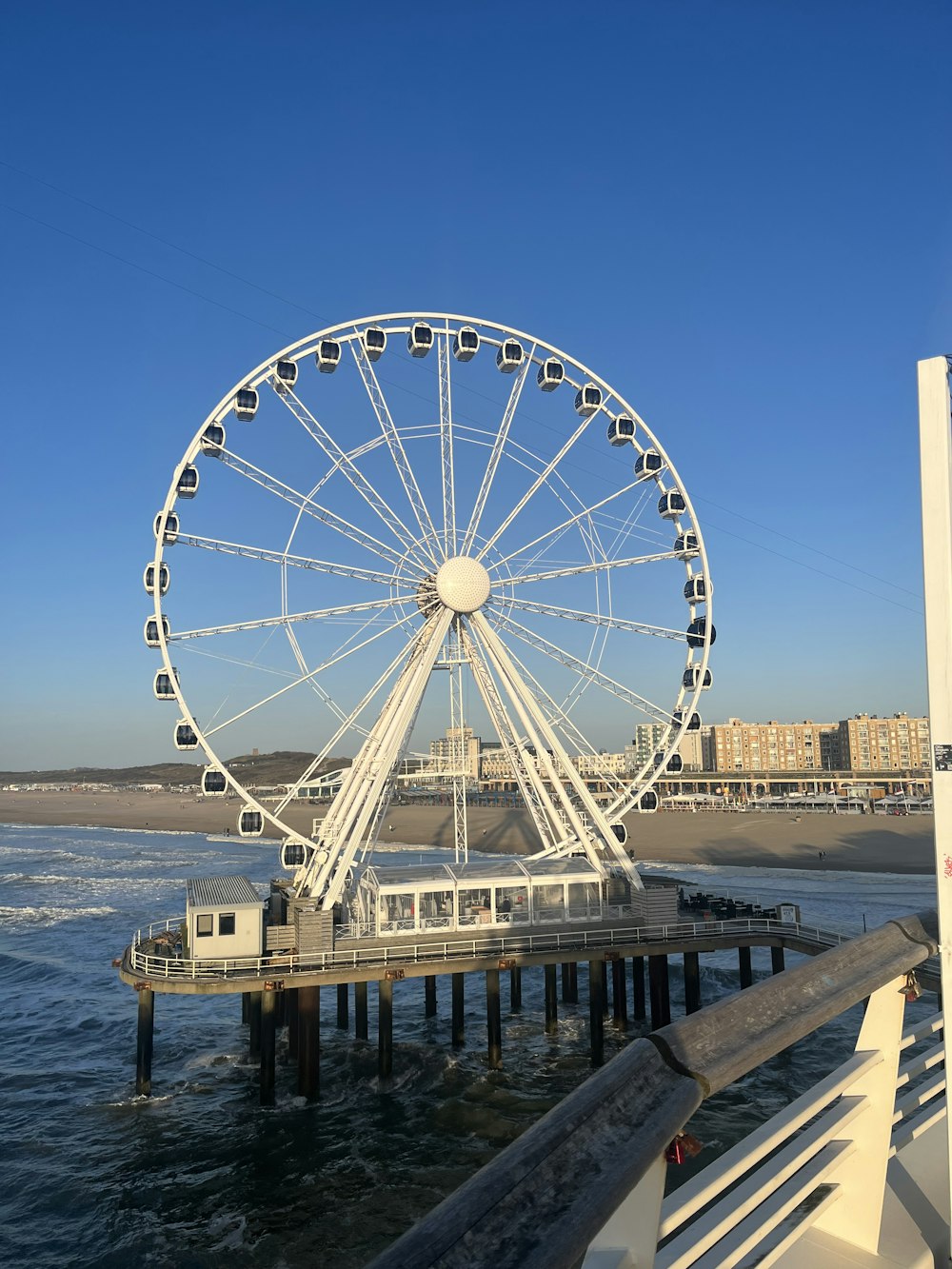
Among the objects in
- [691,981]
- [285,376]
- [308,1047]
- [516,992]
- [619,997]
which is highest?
[285,376]

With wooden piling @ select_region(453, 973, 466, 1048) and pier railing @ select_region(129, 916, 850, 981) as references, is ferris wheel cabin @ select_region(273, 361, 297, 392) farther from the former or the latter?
wooden piling @ select_region(453, 973, 466, 1048)

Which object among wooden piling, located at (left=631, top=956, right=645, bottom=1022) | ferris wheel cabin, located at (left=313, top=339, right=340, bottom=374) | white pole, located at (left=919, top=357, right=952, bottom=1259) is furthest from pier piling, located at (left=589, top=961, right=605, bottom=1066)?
white pole, located at (left=919, top=357, right=952, bottom=1259)

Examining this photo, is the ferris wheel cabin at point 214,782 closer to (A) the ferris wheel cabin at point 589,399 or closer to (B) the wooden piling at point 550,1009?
(B) the wooden piling at point 550,1009

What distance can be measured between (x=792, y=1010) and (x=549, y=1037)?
2978cm

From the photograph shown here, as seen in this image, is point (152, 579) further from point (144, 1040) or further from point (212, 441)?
point (144, 1040)

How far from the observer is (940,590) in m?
3.03

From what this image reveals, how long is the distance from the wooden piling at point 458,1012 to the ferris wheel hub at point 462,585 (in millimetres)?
11723

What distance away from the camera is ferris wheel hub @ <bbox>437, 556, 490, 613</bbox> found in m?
29.9

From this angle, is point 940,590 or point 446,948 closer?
point 940,590

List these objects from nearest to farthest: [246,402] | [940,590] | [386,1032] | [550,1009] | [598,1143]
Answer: [598,1143]
[940,590]
[386,1032]
[246,402]
[550,1009]

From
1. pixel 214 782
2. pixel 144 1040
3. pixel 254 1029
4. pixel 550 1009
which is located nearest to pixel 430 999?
pixel 550 1009

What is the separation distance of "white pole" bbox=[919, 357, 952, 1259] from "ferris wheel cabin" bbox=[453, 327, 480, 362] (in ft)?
99.1

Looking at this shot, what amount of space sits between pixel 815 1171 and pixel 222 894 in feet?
90.3

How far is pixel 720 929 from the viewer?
29062mm
